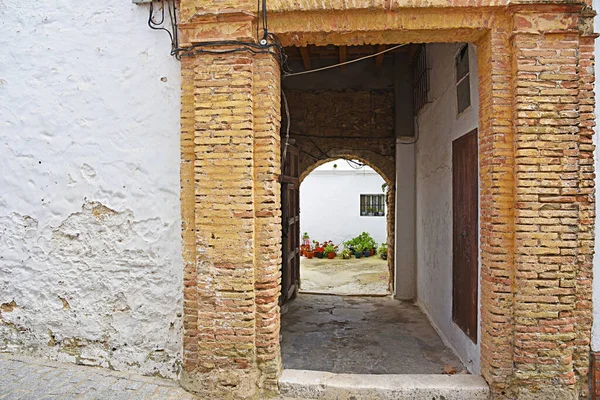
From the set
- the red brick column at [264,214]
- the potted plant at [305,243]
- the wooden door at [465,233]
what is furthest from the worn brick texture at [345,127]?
the potted plant at [305,243]

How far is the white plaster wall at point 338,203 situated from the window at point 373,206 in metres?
0.13

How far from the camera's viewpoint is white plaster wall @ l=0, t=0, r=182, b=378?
3.76 m


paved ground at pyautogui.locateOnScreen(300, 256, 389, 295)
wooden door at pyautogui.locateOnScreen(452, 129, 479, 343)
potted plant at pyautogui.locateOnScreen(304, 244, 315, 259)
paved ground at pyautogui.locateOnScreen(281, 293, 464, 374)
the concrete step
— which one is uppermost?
wooden door at pyautogui.locateOnScreen(452, 129, 479, 343)

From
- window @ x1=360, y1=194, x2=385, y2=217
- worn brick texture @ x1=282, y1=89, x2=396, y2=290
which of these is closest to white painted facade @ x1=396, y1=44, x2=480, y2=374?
worn brick texture @ x1=282, y1=89, x2=396, y2=290

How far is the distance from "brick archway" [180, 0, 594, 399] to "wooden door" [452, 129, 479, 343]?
0.48 metres

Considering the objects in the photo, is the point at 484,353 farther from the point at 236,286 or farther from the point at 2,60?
the point at 2,60

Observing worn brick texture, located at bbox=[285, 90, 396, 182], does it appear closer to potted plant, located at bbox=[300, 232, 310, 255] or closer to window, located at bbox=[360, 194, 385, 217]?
potted plant, located at bbox=[300, 232, 310, 255]

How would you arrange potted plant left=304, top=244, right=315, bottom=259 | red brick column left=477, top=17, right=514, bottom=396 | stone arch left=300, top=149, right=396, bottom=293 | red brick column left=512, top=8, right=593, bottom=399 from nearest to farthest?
red brick column left=512, top=8, right=593, bottom=399 < red brick column left=477, top=17, right=514, bottom=396 < stone arch left=300, top=149, right=396, bottom=293 < potted plant left=304, top=244, right=315, bottom=259

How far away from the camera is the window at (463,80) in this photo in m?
4.44

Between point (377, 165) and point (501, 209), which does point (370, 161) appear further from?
point (501, 209)

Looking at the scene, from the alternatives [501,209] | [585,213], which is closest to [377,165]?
[501,209]

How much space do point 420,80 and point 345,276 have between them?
5.98 m

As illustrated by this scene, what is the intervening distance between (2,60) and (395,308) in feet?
19.5

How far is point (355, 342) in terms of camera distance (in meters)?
4.97
